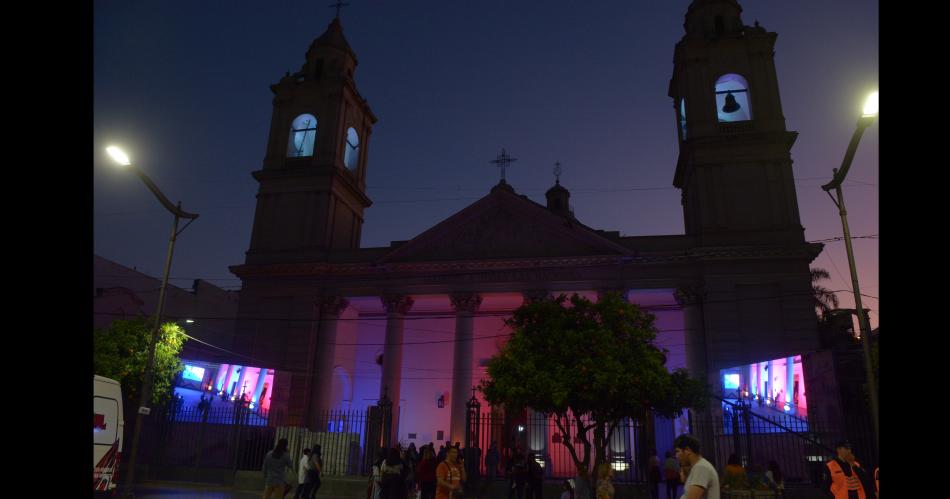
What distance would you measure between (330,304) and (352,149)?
1224 centimetres

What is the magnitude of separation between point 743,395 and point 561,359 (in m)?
12.2

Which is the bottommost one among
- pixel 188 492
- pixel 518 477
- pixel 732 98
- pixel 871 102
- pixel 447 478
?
pixel 188 492

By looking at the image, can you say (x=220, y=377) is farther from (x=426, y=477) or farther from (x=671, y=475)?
(x=671, y=475)

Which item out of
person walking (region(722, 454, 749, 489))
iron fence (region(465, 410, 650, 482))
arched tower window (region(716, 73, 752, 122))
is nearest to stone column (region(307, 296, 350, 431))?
iron fence (region(465, 410, 650, 482))

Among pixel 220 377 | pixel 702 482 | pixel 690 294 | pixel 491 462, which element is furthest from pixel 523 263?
pixel 702 482

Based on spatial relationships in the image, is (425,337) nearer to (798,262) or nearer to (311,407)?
(311,407)

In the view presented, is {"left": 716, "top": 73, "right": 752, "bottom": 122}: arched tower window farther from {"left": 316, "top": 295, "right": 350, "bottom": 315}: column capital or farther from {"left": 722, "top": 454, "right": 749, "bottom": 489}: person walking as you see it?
{"left": 722, "top": 454, "right": 749, "bottom": 489}: person walking

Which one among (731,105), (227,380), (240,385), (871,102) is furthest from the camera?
(731,105)

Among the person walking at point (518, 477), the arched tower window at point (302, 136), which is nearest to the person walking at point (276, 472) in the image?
the person walking at point (518, 477)

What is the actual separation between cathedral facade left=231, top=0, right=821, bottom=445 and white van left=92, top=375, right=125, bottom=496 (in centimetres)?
1904

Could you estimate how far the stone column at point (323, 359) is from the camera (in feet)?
104

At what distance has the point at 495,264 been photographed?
32438 mm

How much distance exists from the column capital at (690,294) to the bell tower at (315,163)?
19.6 metres
